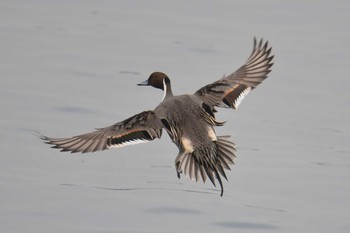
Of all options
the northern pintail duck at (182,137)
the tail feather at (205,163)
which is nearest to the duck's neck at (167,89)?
the northern pintail duck at (182,137)

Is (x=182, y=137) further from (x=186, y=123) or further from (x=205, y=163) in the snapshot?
(x=205, y=163)

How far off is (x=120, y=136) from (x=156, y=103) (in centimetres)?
324

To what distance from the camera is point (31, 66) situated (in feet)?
40.8

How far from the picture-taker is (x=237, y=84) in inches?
366

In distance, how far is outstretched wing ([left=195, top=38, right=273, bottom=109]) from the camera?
8875 millimetres

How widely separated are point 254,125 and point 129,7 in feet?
12.0

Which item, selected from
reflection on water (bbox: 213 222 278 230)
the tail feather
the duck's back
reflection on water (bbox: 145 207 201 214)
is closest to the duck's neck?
the duck's back

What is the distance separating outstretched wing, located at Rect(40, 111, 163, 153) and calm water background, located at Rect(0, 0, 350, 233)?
2.80 feet

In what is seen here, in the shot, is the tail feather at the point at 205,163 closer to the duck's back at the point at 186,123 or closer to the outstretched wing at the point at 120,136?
the duck's back at the point at 186,123

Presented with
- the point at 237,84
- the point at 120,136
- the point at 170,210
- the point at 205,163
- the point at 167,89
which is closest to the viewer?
the point at 205,163

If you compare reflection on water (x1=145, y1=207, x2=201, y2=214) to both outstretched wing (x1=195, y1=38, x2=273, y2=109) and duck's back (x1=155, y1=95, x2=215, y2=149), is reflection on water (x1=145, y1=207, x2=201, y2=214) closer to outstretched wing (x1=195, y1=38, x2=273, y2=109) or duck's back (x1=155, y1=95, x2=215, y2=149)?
outstretched wing (x1=195, y1=38, x2=273, y2=109)

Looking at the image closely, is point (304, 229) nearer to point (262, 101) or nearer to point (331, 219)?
point (331, 219)

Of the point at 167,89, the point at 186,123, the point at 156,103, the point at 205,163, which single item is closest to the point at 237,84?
the point at 167,89

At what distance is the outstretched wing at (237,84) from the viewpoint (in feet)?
29.1
